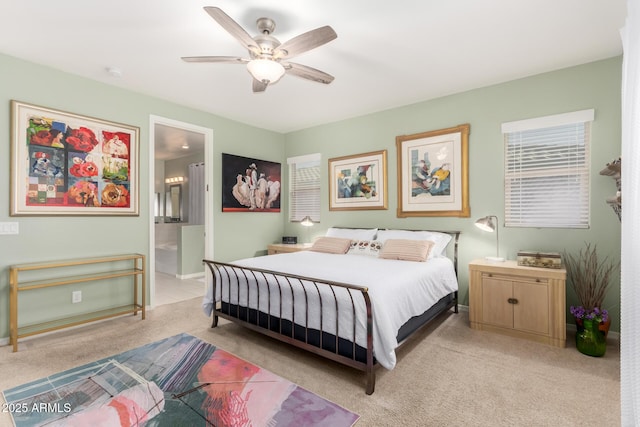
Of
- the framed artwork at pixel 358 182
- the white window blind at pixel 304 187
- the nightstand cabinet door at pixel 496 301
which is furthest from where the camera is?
the white window blind at pixel 304 187

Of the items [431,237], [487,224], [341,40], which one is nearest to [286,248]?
[431,237]

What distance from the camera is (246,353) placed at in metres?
2.59

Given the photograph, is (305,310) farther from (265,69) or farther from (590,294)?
(590,294)

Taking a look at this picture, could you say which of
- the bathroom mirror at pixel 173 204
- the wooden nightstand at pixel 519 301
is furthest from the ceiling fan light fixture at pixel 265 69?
the bathroom mirror at pixel 173 204

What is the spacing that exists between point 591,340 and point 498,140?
215 centimetres

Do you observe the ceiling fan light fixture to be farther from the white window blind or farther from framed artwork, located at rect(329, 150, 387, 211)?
the white window blind

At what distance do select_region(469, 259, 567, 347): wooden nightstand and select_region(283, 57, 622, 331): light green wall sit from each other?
53 cm

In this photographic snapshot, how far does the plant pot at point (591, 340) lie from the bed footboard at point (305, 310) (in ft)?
6.29

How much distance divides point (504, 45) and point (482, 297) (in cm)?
240

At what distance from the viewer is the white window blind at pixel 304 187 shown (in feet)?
17.1

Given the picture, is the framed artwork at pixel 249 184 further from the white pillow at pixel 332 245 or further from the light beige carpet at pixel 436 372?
the light beige carpet at pixel 436 372

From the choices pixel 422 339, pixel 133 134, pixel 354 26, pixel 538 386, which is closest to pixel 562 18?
pixel 354 26

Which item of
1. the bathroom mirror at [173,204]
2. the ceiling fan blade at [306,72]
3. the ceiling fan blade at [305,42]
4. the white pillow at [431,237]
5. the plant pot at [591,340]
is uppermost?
the ceiling fan blade at [305,42]

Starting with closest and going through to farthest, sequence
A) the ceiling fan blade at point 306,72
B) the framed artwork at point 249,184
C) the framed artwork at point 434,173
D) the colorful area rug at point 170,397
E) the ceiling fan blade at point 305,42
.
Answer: the colorful area rug at point 170,397 → the ceiling fan blade at point 305,42 → the ceiling fan blade at point 306,72 → the framed artwork at point 434,173 → the framed artwork at point 249,184
